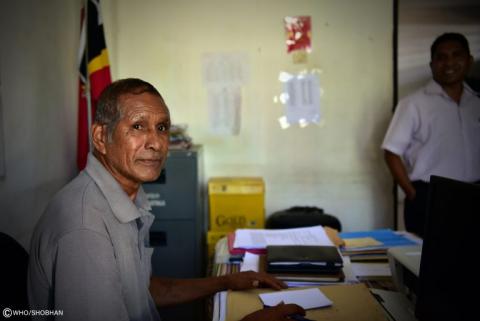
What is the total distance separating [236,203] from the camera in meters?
Result: 2.65

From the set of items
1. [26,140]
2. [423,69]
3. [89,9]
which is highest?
[89,9]

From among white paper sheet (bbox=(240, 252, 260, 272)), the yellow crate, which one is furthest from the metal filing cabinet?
white paper sheet (bbox=(240, 252, 260, 272))

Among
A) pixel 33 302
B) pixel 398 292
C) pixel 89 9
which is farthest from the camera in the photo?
pixel 89 9

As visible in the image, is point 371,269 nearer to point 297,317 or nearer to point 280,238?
point 280,238

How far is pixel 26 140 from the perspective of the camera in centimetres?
179

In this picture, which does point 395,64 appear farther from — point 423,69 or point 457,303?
point 457,303

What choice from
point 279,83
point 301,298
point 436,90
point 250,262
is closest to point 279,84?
point 279,83

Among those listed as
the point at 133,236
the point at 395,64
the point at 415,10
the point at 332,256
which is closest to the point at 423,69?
the point at 395,64

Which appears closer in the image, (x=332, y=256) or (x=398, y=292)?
(x=398, y=292)

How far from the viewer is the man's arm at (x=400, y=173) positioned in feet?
7.27

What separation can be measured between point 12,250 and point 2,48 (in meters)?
1.11

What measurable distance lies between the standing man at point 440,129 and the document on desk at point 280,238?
0.94 metres

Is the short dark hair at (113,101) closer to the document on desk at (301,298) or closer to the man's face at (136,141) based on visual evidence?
the man's face at (136,141)

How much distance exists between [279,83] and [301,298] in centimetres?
221
